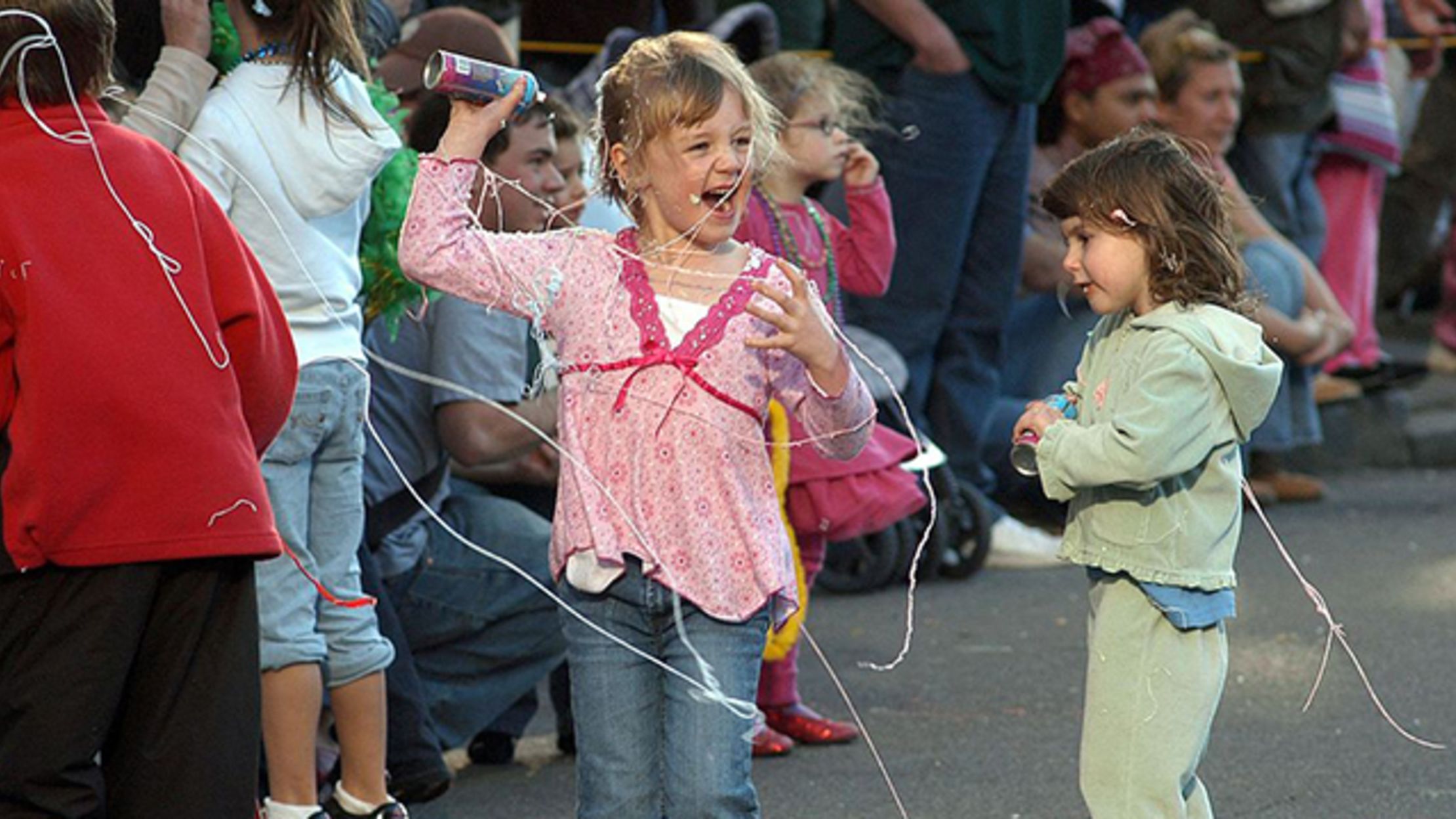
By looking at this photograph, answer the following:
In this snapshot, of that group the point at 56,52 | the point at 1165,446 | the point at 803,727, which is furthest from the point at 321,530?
the point at 1165,446

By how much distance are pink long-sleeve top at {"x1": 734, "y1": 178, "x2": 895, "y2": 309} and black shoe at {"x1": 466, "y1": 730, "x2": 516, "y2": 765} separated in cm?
126

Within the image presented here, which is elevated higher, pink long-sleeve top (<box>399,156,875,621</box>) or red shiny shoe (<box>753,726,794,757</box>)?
pink long-sleeve top (<box>399,156,875,621</box>)

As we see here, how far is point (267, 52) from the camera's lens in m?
4.39

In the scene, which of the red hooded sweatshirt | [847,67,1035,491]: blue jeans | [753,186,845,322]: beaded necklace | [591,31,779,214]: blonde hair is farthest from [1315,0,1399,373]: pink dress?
the red hooded sweatshirt

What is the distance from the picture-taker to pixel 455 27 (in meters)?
5.62

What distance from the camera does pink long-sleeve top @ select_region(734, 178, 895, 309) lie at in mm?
5449

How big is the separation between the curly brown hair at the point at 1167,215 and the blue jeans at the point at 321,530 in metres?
1.45

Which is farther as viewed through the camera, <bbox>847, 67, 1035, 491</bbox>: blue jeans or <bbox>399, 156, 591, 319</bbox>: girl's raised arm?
<bbox>847, 67, 1035, 491</bbox>: blue jeans

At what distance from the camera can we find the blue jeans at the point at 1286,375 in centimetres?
852

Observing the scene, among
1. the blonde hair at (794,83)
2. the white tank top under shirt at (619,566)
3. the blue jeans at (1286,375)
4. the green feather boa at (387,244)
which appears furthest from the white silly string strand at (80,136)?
the blue jeans at (1286,375)

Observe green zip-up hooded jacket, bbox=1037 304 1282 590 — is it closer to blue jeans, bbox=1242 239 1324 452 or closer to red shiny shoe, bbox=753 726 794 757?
red shiny shoe, bbox=753 726 794 757

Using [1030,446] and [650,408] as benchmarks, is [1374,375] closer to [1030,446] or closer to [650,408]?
[1030,446]

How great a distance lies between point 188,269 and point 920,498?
2.54 meters

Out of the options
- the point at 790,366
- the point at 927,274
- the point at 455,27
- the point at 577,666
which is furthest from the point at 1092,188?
the point at 927,274
